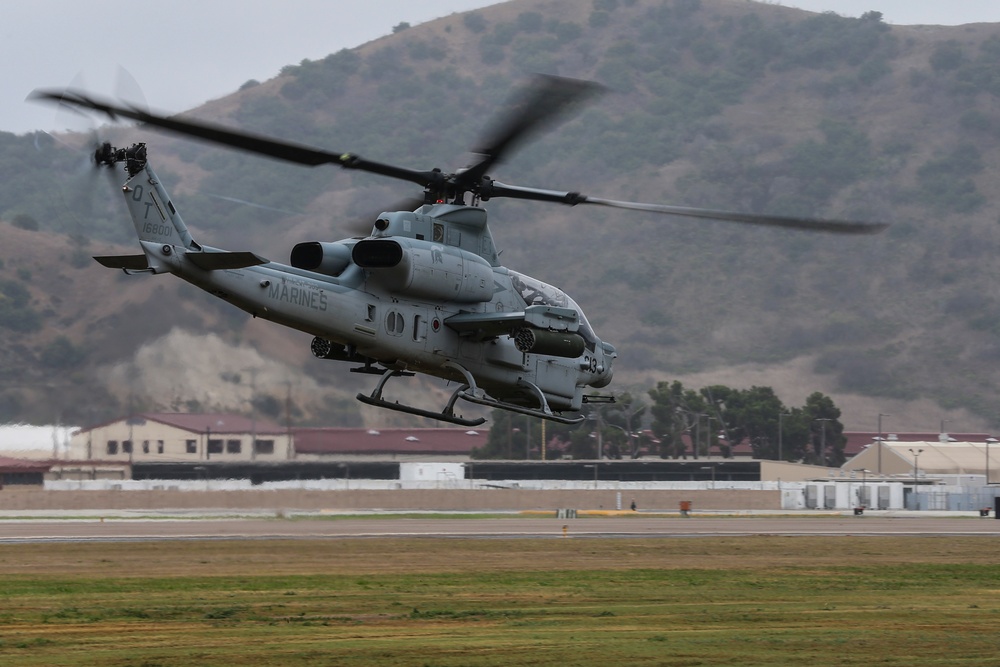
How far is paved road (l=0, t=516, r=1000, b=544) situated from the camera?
5044 cm

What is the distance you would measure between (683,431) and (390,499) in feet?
141

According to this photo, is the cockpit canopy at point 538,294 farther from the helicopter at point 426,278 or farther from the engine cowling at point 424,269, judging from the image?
the engine cowling at point 424,269

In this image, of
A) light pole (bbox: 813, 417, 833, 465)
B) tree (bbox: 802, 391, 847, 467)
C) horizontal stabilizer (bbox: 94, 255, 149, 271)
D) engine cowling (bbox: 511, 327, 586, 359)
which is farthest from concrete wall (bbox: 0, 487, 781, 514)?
horizontal stabilizer (bbox: 94, 255, 149, 271)

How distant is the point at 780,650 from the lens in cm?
2045

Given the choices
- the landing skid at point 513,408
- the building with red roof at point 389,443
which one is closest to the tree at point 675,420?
the building with red roof at point 389,443

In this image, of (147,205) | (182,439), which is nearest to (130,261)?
(147,205)

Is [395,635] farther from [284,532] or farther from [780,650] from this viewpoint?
[284,532]

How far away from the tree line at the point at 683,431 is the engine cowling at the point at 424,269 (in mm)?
71622

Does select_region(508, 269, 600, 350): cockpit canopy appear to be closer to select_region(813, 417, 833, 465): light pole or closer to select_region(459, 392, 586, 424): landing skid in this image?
select_region(459, 392, 586, 424): landing skid

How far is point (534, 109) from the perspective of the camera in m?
24.8

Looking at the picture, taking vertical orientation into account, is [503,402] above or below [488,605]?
above

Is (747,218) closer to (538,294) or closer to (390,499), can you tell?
(538,294)

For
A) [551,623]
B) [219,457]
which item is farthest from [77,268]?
[551,623]

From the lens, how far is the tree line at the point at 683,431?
107312mm
